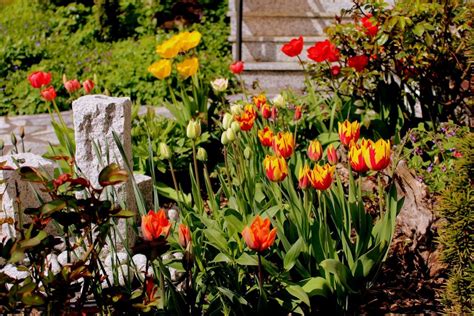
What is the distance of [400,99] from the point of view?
4.10 metres

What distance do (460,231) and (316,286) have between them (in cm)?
59

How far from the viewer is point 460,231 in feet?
7.56

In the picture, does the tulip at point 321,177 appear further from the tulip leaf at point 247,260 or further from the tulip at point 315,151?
the tulip leaf at point 247,260

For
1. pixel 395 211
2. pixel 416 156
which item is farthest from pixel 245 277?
pixel 416 156

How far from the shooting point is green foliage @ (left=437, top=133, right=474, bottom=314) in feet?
7.45

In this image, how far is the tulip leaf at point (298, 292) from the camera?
2484 mm

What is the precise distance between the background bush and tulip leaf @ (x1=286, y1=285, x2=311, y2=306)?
13.0 ft

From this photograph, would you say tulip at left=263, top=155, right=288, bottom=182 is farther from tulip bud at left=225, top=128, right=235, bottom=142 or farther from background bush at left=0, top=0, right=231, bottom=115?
background bush at left=0, top=0, right=231, bottom=115

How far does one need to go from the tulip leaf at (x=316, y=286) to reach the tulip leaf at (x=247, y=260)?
0.72ft

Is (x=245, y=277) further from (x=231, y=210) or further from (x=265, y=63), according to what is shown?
(x=265, y=63)

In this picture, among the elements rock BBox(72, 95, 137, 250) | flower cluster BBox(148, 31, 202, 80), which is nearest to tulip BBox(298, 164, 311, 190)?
rock BBox(72, 95, 137, 250)

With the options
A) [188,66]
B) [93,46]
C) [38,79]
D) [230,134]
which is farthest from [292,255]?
[93,46]

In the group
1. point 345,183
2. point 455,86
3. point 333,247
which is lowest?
point 345,183

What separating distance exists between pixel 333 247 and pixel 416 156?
1090 mm
